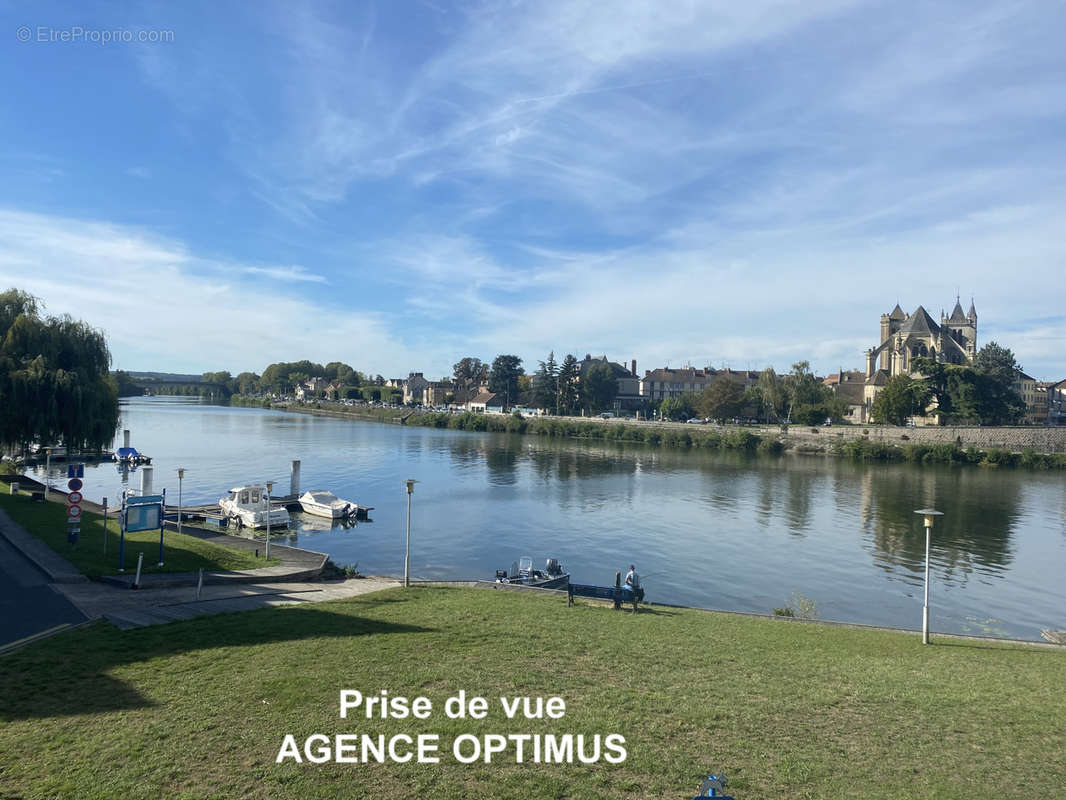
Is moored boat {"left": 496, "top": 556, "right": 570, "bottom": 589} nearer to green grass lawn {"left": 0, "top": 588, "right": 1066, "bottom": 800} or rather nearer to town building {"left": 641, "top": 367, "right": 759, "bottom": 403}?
green grass lawn {"left": 0, "top": 588, "right": 1066, "bottom": 800}

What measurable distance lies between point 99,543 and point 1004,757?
85.6 ft

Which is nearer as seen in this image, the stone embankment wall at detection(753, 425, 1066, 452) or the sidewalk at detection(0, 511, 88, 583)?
the sidewalk at detection(0, 511, 88, 583)

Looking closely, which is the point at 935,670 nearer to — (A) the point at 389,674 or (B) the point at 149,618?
(A) the point at 389,674

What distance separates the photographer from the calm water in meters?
28.7

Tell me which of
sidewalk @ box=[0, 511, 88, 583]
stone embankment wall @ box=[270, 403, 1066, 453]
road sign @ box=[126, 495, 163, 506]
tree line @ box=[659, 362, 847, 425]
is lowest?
sidewalk @ box=[0, 511, 88, 583]

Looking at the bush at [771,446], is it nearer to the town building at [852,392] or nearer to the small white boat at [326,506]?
the town building at [852,392]

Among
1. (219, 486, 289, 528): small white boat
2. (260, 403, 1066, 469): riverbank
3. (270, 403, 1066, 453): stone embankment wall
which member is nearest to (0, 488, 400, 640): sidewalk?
(219, 486, 289, 528): small white boat

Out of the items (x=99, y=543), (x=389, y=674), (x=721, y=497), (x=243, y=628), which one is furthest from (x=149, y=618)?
(x=721, y=497)

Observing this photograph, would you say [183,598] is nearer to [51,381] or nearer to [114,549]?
[114,549]

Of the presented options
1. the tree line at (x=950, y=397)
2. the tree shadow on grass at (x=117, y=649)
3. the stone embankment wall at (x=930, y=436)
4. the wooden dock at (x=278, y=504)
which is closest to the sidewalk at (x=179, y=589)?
the tree shadow on grass at (x=117, y=649)

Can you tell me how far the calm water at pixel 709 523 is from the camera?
2869cm

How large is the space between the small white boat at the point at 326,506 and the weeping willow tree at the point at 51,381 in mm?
13745

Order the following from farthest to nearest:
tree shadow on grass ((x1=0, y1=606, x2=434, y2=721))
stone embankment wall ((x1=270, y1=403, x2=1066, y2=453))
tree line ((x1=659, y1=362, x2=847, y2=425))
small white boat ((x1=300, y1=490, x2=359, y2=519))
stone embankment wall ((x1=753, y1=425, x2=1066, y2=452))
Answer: tree line ((x1=659, y1=362, x2=847, y2=425))
stone embankment wall ((x1=270, y1=403, x2=1066, y2=453))
stone embankment wall ((x1=753, y1=425, x2=1066, y2=452))
small white boat ((x1=300, y1=490, x2=359, y2=519))
tree shadow on grass ((x1=0, y1=606, x2=434, y2=721))

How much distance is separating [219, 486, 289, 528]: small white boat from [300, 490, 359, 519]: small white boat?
278 cm
